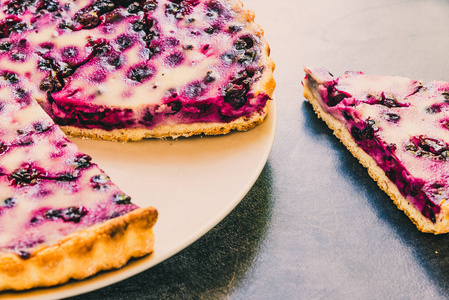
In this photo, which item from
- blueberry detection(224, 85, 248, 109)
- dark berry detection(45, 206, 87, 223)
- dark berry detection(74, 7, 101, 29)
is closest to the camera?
dark berry detection(45, 206, 87, 223)

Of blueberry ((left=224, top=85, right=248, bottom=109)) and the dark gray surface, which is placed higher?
blueberry ((left=224, top=85, right=248, bottom=109))

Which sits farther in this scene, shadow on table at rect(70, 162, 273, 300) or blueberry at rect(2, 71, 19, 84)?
blueberry at rect(2, 71, 19, 84)

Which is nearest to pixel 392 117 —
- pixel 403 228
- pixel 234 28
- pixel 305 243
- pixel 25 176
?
pixel 403 228

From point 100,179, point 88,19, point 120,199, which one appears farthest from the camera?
point 88,19

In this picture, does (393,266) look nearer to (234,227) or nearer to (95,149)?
(234,227)

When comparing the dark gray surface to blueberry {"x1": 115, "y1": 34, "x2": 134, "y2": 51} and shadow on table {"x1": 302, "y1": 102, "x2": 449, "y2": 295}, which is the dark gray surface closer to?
shadow on table {"x1": 302, "y1": 102, "x2": 449, "y2": 295}

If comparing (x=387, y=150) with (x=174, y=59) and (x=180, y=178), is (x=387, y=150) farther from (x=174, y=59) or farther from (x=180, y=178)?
(x=174, y=59)

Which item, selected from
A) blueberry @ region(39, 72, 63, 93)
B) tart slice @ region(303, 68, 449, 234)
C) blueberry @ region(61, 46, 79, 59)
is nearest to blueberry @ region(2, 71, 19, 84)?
blueberry @ region(39, 72, 63, 93)

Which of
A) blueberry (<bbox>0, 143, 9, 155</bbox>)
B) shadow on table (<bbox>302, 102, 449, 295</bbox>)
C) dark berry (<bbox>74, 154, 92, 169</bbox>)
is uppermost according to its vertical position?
dark berry (<bbox>74, 154, 92, 169</bbox>)

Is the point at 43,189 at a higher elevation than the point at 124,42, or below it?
below
